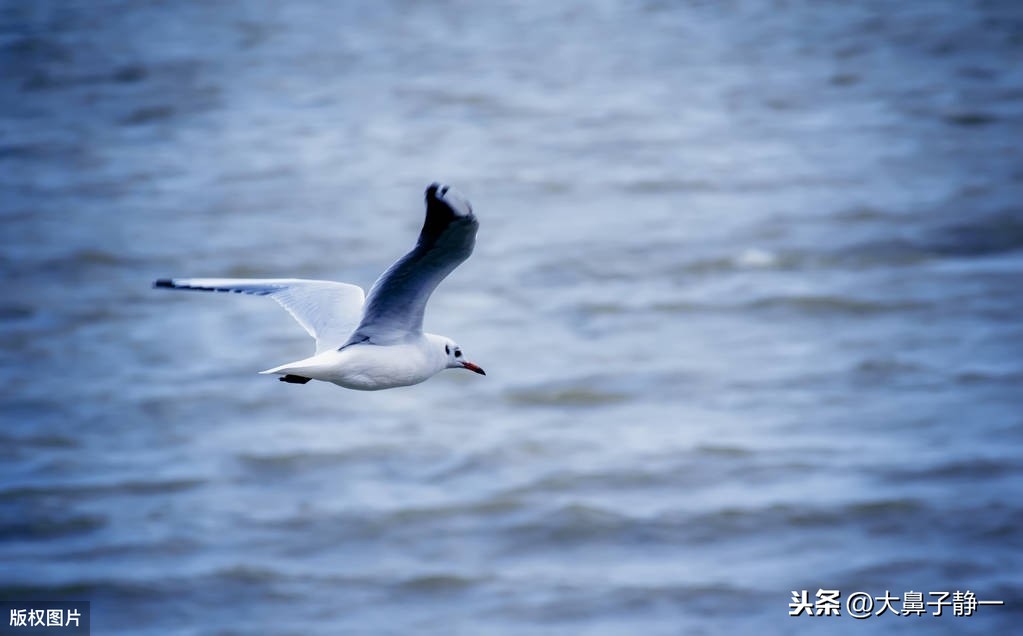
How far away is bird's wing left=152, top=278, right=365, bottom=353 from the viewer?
241 inches

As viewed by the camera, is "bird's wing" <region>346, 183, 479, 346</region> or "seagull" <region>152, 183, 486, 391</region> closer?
"bird's wing" <region>346, 183, 479, 346</region>

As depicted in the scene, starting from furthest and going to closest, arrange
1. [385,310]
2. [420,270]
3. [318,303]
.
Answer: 1. [318,303]
2. [385,310]
3. [420,270]

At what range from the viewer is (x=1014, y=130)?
949 inches

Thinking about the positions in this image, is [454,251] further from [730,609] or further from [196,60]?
[196,60]

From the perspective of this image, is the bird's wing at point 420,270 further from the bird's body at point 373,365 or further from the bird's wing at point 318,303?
the bird's wing at point 318,303

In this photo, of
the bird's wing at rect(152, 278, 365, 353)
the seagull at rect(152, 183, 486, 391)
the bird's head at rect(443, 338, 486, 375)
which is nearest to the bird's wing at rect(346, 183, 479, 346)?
the seagull at rect(152, 183, 486, 391)

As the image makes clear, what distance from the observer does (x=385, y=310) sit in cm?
579

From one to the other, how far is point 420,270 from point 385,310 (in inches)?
11.2

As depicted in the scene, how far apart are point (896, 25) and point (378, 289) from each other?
83.5 feet

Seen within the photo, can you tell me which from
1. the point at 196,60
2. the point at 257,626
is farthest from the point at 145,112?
the point at 257,626

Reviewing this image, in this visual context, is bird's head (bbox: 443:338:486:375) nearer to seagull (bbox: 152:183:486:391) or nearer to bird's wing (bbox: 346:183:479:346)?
seagull (bbox: 152:183:486:391)

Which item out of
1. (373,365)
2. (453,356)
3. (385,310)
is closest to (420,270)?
(385,310)

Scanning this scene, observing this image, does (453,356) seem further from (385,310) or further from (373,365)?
(373,365)

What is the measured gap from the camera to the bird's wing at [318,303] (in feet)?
20.0
